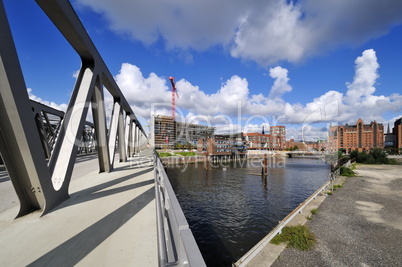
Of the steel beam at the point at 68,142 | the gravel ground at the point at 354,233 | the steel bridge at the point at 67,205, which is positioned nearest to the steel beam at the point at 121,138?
the steel bridge at the point at 67,205

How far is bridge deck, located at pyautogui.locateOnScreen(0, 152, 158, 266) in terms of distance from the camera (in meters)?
2.70

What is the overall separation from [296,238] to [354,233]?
4608 millimetres

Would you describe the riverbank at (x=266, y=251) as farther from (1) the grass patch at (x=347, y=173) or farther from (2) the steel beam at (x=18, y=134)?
(1) the grass patch at (x=347, y=173)

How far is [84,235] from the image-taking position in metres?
3.39

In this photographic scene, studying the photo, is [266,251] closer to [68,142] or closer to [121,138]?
[68,142]

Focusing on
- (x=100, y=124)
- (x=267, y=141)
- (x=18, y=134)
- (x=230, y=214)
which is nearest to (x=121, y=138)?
(x=100, y=124)

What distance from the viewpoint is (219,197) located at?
21.2m

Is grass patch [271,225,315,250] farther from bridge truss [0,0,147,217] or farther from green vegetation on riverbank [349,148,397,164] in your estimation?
green vegetation on riverbank [349,148,397,164]

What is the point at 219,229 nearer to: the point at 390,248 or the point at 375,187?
the point at 390,248

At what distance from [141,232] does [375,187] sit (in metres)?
30.1

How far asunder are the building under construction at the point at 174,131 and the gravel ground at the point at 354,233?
97914 millimetres

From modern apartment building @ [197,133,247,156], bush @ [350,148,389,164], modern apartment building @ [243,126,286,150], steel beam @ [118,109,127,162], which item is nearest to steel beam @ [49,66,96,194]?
steel beam @ [118,109,127,162]

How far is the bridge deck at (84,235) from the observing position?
2699 millimetres

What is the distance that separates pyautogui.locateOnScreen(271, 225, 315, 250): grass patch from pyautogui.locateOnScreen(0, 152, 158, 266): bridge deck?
286 inches
